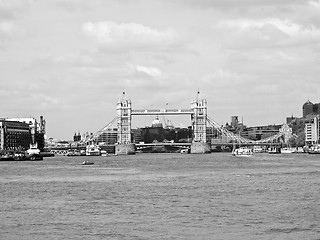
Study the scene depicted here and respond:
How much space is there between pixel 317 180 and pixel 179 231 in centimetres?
2951

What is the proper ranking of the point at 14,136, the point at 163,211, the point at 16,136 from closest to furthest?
1. the point at 163,211
2. the point at 14,136
3. the point at 16,136

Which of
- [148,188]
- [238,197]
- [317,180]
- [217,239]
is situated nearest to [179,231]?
[217,239]

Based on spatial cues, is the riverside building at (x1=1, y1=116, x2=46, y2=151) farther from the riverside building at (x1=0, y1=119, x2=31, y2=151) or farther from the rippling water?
the rippling water

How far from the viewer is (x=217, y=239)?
29.4 meters

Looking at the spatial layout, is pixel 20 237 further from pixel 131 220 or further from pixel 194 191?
pixel 194 191

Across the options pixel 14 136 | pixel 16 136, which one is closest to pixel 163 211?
pixel 14 136

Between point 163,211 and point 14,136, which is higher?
point 14,136

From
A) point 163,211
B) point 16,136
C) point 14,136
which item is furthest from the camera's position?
point 16,136

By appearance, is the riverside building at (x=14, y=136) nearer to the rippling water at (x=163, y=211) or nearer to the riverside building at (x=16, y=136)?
the riverside building at (x=16, y=136)

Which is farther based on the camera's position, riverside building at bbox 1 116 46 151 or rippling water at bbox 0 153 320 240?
riverside building at bbox 1 116 46 151

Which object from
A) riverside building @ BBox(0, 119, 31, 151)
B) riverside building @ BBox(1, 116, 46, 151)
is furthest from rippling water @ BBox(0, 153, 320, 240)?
riverside building @ BBox(1, 116, 46, 151)

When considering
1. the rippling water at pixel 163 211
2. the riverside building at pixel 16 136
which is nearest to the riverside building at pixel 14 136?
the riverside building at pixel 16 136

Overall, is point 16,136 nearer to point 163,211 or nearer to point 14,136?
point 14,136

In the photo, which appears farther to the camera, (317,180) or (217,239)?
(317,180)
